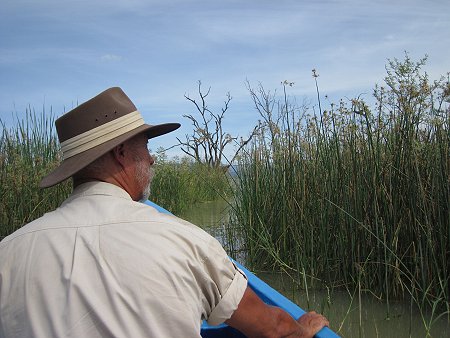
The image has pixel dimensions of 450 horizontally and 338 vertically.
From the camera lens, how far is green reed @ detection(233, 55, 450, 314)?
3.12m

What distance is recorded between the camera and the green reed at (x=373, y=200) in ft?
10.2

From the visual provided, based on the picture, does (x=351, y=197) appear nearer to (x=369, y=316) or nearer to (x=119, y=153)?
(x=369, y=316)

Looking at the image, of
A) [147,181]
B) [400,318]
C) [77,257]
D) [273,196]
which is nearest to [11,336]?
[77,257]

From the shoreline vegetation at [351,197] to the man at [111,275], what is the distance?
1.84 metres

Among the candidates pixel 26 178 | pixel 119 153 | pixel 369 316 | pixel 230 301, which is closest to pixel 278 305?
pixel 230 301

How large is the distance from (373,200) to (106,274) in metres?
2.60

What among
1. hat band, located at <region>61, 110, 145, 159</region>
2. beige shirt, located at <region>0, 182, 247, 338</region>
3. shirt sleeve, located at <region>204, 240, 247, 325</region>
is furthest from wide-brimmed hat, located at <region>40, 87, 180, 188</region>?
shirt sleeve, located at <region>204, 240, 247, 325</region>

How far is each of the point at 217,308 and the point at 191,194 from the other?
9.71 meters

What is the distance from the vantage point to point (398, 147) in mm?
3240

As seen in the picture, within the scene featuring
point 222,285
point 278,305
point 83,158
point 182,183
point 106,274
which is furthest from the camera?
point 182,183

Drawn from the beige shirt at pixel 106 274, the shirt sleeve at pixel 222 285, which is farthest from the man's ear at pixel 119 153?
the shirt sleeve at pixel 222 285

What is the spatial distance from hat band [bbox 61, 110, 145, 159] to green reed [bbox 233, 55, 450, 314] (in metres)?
1.78

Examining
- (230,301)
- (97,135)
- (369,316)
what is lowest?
(369,316)

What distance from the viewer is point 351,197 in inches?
139
